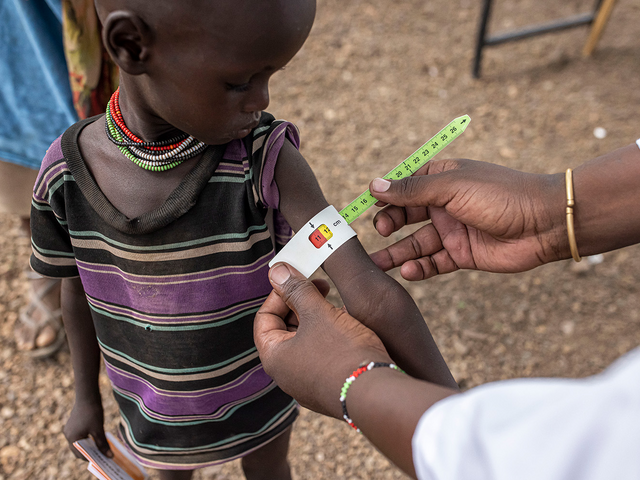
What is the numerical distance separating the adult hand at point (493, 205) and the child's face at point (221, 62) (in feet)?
1.91

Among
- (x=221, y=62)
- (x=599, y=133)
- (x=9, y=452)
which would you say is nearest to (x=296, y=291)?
(x=221, y=62)

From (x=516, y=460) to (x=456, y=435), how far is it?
100 millimetres

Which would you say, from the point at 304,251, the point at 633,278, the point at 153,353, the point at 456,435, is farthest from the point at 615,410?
the point at 633,278

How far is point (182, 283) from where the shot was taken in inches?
59.1

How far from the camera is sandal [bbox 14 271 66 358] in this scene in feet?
9.66

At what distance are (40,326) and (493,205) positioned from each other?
2.54 meters

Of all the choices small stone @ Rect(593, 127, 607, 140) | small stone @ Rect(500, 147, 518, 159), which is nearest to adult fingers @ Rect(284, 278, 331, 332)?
small stone @ Rect(500, 147, 518, 159)

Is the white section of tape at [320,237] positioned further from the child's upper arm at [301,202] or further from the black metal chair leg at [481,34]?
the black metal chair leg at [481,34]

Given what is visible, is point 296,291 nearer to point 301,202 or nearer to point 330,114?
point 301,202

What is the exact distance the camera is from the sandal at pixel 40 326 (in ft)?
9.66

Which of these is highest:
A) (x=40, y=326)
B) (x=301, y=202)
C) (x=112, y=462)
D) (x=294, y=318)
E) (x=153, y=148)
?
(x=153, y=148)

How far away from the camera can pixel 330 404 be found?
125 cm

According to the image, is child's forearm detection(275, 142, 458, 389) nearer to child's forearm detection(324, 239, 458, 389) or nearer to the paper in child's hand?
child's forearm detection(324, 239, 458, 389)

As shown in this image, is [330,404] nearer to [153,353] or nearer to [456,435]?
[456,435]
